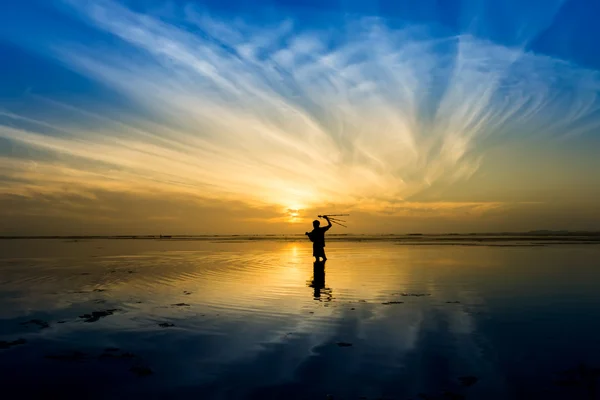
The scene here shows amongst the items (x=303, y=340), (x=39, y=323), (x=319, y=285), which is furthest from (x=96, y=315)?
(x=319, y=285)

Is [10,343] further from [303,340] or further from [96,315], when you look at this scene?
[303,340]

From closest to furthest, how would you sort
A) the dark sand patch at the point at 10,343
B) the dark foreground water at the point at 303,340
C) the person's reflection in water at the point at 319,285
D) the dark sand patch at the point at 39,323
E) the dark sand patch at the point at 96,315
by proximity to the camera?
the dark foreground water at the point at 303,340 → the dark sand patch at the point at 10,343 → the dark sand patch at the point at 39,323 → the dark sand patch at the point at 96,315 → the person's reflection in water at the point at 319,285

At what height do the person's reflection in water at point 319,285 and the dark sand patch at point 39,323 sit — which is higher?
the person's reflection in water at point 319,285

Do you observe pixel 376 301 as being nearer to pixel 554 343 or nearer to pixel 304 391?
pixel 554 343

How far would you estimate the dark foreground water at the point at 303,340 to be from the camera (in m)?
7.21

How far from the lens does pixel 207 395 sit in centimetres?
686

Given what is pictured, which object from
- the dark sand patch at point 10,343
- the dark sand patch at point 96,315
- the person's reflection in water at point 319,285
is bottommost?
A: the dark sand patch at point 10,343

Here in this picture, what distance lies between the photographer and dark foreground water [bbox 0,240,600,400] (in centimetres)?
721

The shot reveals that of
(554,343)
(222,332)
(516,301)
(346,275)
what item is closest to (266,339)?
(222,332)

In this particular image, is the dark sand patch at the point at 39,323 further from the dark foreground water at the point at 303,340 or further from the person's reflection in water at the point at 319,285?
the person's reflection in water at the point at 319,285

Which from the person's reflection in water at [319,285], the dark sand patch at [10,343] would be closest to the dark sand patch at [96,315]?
the dark sand patch at [10,343]

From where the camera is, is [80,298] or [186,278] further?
[186,278]

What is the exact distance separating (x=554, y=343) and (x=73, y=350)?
10.8 m

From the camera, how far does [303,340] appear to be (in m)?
10.1
